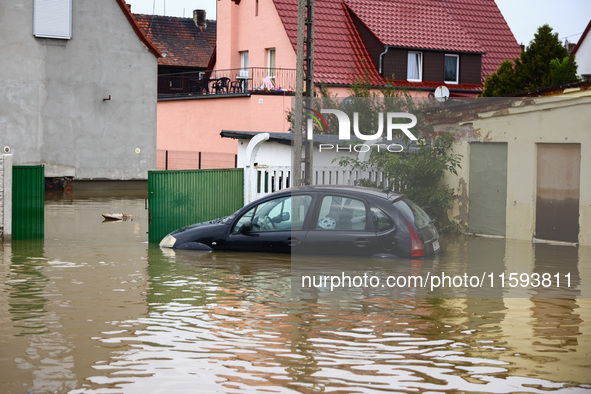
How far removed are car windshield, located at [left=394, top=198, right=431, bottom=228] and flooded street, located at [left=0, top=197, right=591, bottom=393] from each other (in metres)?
0.65

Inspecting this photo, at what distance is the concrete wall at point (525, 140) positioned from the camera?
1662 cm

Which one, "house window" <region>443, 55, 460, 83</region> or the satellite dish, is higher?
"house window" <region>443, 55, 460, 83</region>

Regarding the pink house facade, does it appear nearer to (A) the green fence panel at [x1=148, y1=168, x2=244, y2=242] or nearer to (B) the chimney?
(B) the chimney

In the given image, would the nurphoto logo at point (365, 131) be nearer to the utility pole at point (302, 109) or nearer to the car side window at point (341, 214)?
the utility pole at point (302, 109)

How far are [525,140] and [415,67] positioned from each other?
21734 mm

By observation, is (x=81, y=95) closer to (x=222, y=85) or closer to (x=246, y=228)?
(x=222, y=85)

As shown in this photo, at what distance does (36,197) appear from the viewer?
18.4 meters

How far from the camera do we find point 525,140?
58.2 feet

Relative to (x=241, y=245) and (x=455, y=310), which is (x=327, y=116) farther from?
(x=455, y=310)

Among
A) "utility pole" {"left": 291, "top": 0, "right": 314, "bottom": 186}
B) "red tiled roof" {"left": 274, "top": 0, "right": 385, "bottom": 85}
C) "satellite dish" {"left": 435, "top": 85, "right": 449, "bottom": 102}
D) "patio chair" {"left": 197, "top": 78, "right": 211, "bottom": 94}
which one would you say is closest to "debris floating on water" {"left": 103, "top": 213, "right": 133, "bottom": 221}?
"utility pole" {"left": 291, "top": 0, "right": 314, "bottom": 186}

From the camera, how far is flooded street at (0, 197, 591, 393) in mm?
7297

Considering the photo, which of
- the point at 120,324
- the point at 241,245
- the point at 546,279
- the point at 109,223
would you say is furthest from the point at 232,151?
the point at 120,324

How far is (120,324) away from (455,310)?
3975mm

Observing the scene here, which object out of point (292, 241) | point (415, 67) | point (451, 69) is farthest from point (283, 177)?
point (451, 69)
